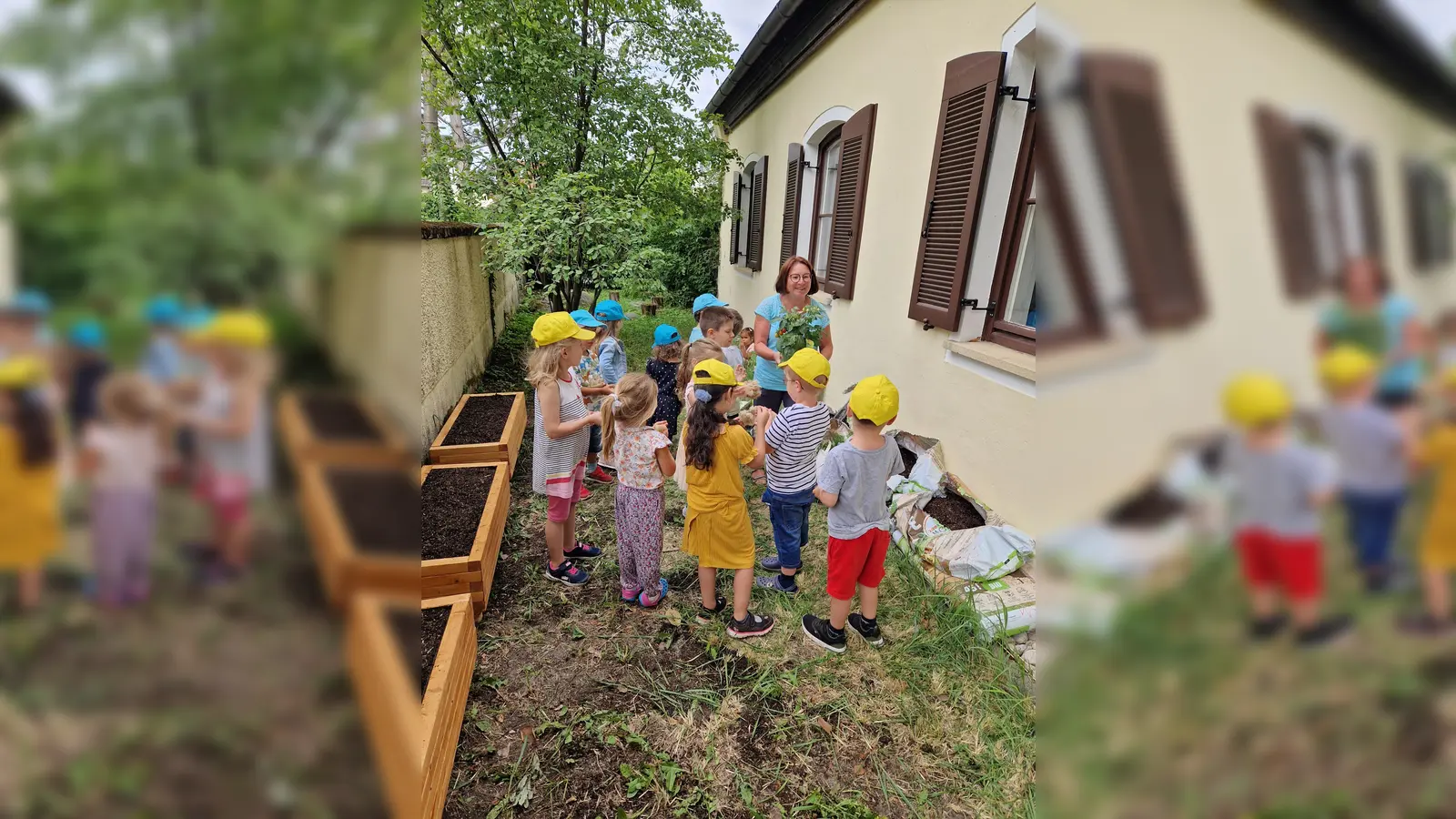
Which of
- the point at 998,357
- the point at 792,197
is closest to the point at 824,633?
the point at 998,357

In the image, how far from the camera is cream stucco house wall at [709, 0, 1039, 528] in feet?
12.0

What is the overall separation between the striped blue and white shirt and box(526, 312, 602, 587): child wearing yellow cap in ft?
3.14

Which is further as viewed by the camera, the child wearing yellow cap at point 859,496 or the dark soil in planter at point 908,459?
the dark soil in planter at point 908,459

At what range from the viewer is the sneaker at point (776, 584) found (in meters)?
3.68
